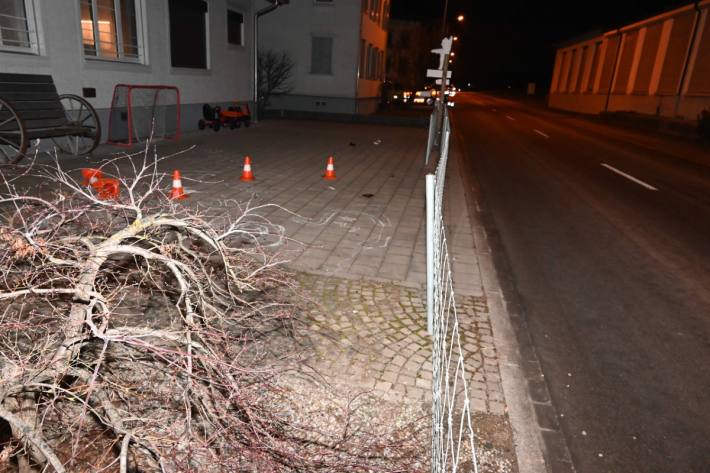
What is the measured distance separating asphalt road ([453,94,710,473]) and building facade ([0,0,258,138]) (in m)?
10.2

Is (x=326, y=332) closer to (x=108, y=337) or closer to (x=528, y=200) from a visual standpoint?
(x=108, y=337)

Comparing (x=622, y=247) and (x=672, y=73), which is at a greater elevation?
(x=672, y=73)

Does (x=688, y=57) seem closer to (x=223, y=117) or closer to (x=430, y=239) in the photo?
(x=223, y=117)

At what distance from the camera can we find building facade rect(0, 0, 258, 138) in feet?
34.8

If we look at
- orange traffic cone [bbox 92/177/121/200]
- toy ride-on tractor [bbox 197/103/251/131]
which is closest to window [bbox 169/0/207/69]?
toy ride-on tractor [bbox 197/103/251/131]

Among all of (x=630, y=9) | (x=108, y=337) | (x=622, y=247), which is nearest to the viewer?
(x=108, y=337)

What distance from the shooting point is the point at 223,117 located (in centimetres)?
1777

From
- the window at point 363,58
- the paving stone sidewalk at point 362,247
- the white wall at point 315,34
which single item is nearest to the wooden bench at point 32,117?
the paving stone sidewalk at point 362,247

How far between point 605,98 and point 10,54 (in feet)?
136

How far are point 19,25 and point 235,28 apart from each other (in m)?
10.2

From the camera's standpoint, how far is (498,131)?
922 inches

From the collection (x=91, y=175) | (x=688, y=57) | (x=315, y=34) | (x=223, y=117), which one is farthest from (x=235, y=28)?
(x=688, y=57)

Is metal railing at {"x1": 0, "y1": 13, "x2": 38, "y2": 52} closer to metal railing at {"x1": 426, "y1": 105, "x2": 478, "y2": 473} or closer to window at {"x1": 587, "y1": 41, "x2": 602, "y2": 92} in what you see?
metal railing at {"x1": 426, "y1": 105, "x2": 478, "y2": 473}

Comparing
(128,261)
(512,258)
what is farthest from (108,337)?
(512,258)
